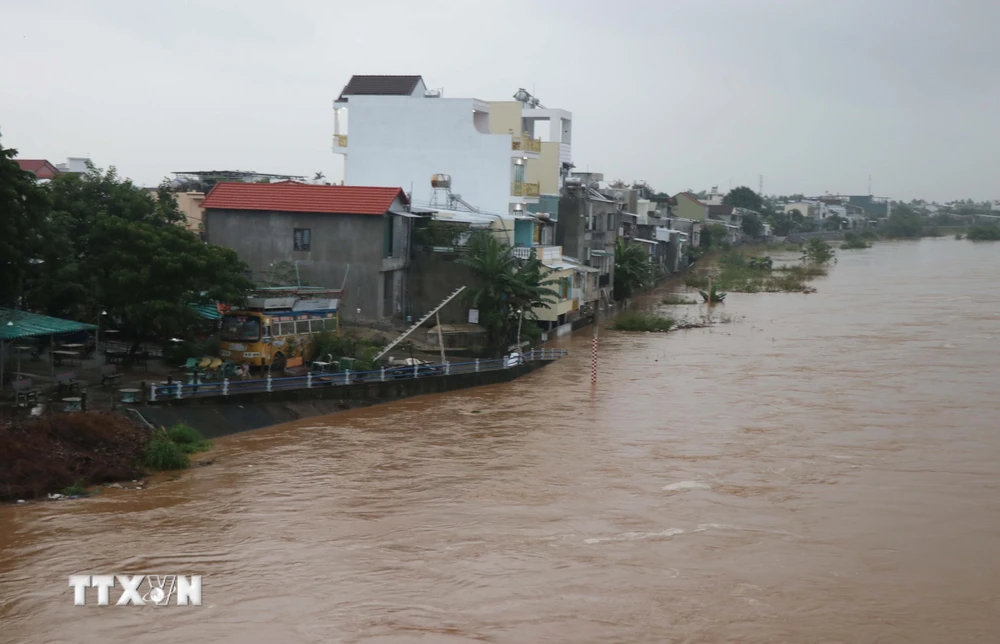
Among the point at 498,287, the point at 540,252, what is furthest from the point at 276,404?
the point at 540,252

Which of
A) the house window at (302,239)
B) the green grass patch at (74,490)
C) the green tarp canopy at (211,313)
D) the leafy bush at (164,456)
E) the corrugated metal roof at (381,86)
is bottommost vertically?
the green grass patch at (74,490)

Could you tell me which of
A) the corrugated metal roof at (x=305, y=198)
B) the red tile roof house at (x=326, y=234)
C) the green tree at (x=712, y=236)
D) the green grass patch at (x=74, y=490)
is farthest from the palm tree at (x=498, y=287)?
the green tree at (x=712, y=236)

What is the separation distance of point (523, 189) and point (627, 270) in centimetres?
1295

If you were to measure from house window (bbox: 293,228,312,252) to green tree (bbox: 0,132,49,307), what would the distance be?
427 inches

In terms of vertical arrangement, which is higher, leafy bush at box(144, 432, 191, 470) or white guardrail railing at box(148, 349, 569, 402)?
white guardrail railing at box(148, 349, 569, 402)

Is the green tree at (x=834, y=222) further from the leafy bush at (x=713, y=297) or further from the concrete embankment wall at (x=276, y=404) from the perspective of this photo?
the concrete embankment wall at (x=276, y=404)

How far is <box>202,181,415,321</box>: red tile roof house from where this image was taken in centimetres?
3077

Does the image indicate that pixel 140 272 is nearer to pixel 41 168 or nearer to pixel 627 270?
pixel 41 168

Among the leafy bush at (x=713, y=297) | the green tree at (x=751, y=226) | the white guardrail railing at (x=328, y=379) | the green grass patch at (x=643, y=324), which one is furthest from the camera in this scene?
the green tree at (x=751, y=226)

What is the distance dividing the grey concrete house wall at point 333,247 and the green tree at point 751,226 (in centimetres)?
8597

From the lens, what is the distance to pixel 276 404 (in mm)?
22641

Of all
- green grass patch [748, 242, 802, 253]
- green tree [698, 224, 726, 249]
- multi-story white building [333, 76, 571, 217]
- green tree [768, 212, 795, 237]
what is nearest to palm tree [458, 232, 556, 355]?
multi-story white building [333, 76, 571, 217]

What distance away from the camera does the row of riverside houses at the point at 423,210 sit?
3106 cm

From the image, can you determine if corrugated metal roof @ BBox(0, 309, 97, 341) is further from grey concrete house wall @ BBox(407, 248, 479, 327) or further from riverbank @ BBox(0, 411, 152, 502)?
grey concrete house wall @ BBox(407, 248, 479, 327)
